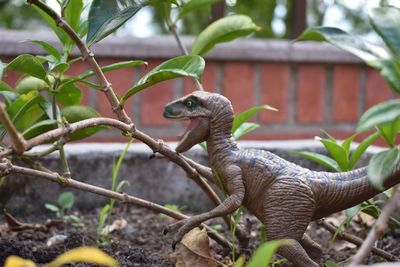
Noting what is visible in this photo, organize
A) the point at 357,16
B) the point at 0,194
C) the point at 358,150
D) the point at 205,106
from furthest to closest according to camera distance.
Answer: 1. the point at 357,16
2. the point at 0,194
3. the point at 358,150
4. the point at 205,106

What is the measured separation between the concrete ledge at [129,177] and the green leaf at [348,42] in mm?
784

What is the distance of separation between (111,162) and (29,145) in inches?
32.4

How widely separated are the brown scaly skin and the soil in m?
0.19

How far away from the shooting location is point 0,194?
1.34 metres

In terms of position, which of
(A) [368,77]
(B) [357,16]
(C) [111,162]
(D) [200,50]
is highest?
(D) [200,50]

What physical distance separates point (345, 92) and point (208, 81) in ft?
1.95

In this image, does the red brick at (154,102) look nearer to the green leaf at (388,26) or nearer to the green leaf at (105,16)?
the green leaf at (105,16)

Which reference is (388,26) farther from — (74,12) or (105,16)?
(74,12)

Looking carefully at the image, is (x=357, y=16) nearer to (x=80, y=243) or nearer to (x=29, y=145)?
(x=80, y=243)

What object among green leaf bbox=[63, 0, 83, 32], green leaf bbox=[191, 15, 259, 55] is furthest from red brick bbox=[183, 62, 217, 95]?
green leaf bbox=[63, 0, 83, 32]

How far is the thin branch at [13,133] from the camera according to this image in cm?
61

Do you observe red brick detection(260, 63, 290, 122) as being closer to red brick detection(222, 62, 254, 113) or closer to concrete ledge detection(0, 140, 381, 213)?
red brick detection(222, 62, 254, 113)

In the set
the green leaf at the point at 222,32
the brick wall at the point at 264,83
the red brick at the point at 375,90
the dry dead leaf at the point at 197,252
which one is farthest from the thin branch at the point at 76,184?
the red brick at the point at 375,90

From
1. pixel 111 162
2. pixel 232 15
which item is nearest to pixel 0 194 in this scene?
pixel 111 162
